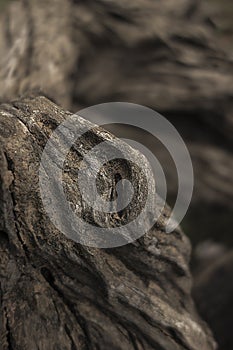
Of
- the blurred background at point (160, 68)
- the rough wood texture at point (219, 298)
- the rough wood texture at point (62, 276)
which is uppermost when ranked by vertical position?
the blurred background at point (160, 68)

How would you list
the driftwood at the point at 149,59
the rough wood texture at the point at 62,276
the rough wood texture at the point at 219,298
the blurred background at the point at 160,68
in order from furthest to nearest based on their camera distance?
the driftwood at the point at 149,59, the blurred background at the point at 160,68, the rough wood texture at the point at 219,298, the rough wood texture at the point at 62,276

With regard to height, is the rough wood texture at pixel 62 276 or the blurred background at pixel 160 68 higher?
the blurred background at pixel 160 68

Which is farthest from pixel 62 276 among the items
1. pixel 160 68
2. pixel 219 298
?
pixel 160 68

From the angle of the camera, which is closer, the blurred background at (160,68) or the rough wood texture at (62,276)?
the rough wood texture at (62,276)

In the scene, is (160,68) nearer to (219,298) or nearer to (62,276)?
(219,298)

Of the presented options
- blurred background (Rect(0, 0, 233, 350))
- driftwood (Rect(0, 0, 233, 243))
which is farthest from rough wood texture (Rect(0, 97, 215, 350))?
driftwood (Rect(0, 0, 233, 243))

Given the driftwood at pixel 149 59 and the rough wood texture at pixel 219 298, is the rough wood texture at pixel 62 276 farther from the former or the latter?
the driftwood at pixel 149 59

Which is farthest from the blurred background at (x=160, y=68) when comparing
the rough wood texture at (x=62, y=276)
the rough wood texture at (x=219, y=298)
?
the rough wood texture at (x=62, y=276)
